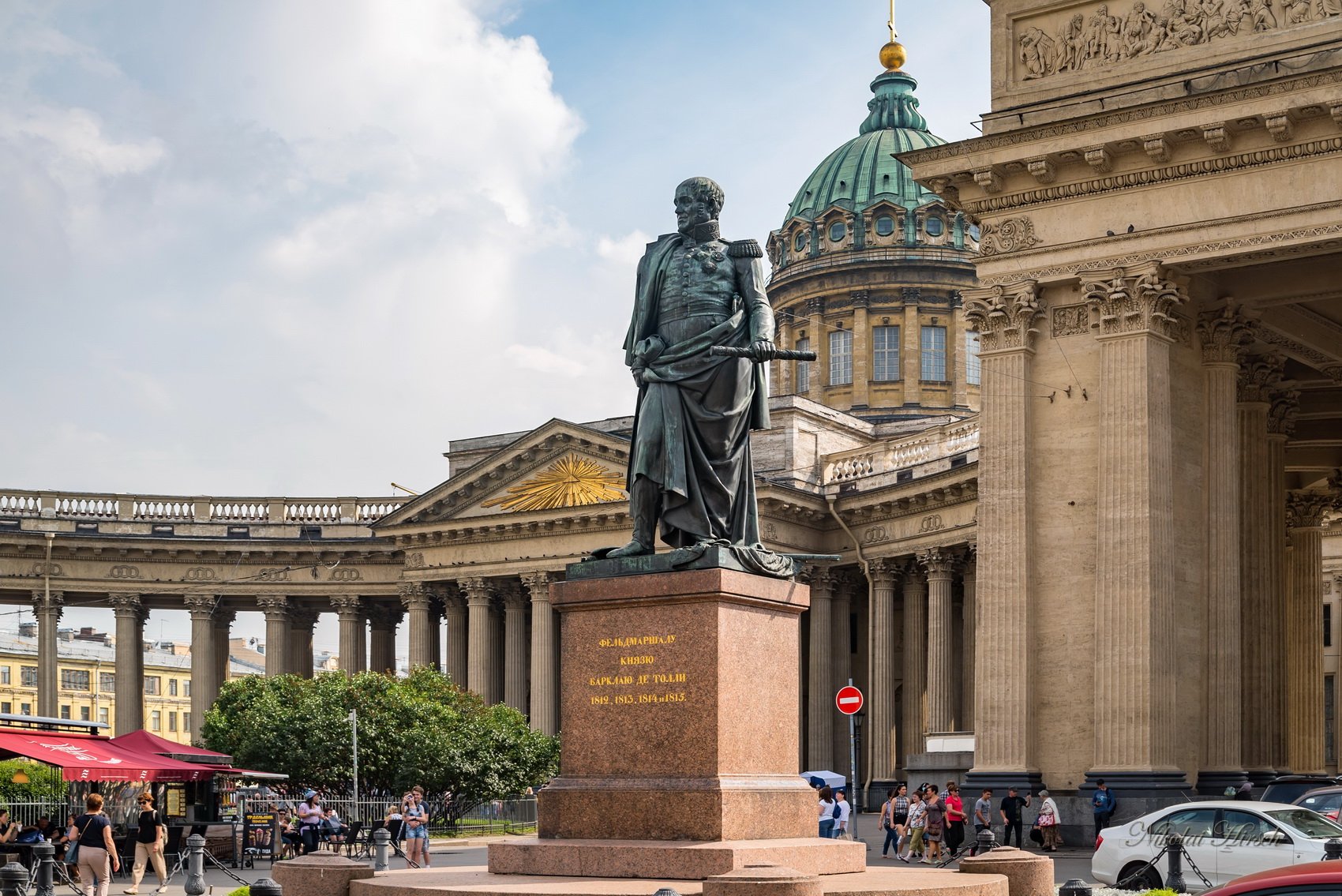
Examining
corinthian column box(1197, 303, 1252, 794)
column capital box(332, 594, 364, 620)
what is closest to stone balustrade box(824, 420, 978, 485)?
column capital box(332, 594, 364, 620)

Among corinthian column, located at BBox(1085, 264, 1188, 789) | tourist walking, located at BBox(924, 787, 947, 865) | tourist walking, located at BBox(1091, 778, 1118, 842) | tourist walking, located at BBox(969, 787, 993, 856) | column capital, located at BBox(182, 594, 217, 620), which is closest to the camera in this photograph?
tourist walking, located at BBox(1091, 778, 1118, 842)

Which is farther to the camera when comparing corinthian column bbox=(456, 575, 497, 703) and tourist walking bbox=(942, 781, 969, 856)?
corinthian column bbox=(456, 575, 497, 703)

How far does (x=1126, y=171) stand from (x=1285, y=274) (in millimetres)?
3862

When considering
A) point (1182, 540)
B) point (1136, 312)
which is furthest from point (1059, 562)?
point (1136, 312)

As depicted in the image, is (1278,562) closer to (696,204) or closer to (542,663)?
(696,204)

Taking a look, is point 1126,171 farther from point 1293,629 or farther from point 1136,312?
point 1293,629

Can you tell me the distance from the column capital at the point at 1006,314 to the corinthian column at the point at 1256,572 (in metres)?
5.28

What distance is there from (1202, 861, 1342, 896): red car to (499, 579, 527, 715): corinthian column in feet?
213

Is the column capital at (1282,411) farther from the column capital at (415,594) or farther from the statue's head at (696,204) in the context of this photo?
the column capital at (415,594)

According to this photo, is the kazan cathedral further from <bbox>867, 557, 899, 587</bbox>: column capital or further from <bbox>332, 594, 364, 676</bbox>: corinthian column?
<bbox>332, 594, 364, 676</bbox>: corinthian column

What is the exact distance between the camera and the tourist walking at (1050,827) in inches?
1251

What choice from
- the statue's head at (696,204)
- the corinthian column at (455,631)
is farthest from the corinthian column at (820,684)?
the statue's head at (696,204)

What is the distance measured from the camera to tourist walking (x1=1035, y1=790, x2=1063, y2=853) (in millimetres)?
31766

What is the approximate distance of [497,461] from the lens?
73750mm
